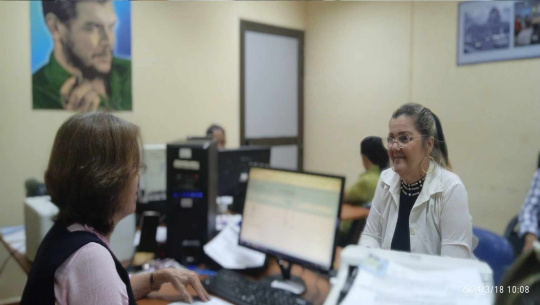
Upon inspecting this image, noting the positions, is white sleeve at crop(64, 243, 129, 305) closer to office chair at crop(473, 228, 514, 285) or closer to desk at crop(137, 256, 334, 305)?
desk at crop(137, 256, 334, 305)

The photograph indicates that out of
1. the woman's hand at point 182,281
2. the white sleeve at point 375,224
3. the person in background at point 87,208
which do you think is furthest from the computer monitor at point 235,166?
the white sleeve at point 375,224

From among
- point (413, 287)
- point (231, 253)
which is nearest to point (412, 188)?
point (413, 287)

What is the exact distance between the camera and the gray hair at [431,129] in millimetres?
665

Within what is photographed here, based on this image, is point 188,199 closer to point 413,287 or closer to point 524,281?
point 413,287

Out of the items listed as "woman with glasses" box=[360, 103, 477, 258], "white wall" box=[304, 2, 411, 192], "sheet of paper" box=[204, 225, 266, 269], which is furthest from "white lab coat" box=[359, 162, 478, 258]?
"sheet of paper" box=[204, 225, 266, 269]

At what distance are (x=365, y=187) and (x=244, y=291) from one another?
64cm

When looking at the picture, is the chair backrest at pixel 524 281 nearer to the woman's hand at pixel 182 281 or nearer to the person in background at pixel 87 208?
the person in background at pixel 87 208

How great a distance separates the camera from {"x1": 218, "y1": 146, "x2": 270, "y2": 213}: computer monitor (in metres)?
2.38

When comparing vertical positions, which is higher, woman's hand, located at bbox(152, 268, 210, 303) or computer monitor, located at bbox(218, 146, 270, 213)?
computer monitor, located at bbox(218, 146, 270, 213)

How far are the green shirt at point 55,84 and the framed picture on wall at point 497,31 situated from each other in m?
2.91

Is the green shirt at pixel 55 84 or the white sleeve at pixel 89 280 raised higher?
the green shirt at pixel 55 84

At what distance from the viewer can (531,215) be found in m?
0.74

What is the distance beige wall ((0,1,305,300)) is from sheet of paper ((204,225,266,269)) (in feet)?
4.17

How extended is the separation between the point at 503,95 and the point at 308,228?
0.76 metres
